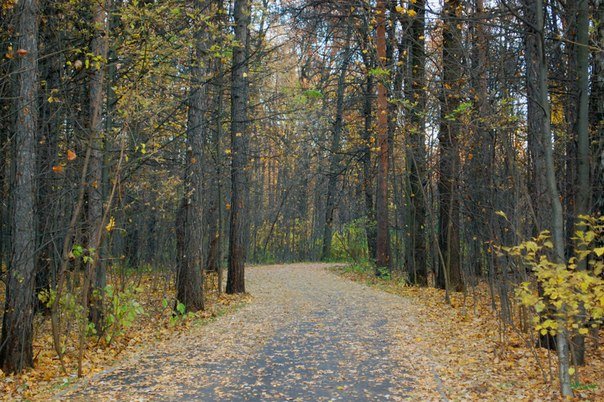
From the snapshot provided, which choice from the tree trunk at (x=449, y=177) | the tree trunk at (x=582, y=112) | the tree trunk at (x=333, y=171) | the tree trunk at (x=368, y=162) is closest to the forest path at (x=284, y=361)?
the tree trunk at (x=582, y=112)

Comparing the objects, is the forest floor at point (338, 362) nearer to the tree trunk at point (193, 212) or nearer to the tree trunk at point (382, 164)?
the tree trunk at point (193, 212)

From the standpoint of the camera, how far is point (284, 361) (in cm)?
780

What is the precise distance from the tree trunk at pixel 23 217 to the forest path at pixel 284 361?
1.05 metres

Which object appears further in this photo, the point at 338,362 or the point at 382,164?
the point at 382,164

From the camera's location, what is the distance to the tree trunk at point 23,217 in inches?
269

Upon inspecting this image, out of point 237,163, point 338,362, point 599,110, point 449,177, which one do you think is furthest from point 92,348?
point 449,177

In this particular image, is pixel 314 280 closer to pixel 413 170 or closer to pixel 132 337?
pixel 413 170

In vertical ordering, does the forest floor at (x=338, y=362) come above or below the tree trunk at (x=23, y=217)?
below

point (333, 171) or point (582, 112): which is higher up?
point (333, 171)

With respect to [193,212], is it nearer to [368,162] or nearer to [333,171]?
[368,162]

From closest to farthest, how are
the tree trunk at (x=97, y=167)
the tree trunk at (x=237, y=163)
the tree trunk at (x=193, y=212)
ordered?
the tree trunk at (x=97, y=167), the tree trunk at (x=193, y=212), the tree trunk at (x=237, y=163)

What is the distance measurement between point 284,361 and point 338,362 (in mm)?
727

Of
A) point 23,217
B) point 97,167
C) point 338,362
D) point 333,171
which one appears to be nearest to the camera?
point 23,217

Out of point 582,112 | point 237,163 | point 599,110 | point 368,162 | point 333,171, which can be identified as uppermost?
point 333,171
